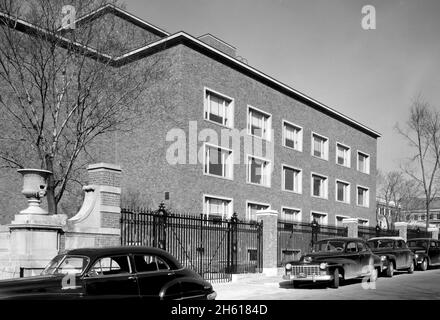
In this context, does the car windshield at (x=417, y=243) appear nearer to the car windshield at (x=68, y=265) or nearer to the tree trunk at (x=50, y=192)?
the tree trunk at (x=50, y=192)

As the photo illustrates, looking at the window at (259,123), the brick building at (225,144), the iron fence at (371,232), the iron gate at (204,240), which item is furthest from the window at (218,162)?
the iron fence at (371,232)

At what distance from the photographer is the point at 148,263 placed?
368 inches

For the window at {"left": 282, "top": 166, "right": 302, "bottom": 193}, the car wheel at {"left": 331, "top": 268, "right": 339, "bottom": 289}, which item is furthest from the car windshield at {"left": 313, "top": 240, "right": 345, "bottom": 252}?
the window at {"left": 282, "top": 166, "right": 302, "bottom": 193}

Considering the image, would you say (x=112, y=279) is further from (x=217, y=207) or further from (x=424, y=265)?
(x=217, y=207)

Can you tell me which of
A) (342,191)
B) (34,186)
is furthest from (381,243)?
(342,191)

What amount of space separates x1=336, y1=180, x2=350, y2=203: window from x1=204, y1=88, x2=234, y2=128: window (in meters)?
15.3

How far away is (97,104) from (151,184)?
30.2 ft

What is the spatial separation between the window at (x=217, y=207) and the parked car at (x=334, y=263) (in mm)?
11177

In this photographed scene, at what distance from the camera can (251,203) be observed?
32.5 metres

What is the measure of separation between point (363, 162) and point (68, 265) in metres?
41.8

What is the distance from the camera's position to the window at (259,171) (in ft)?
108

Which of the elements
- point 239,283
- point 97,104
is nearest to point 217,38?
point 97,104

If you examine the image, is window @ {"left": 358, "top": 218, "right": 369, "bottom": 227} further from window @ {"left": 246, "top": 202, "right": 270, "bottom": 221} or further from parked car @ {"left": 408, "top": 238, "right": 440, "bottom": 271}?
parked car @ {"left": 408, "top": 238, "right": 440, "bottom": 271}
